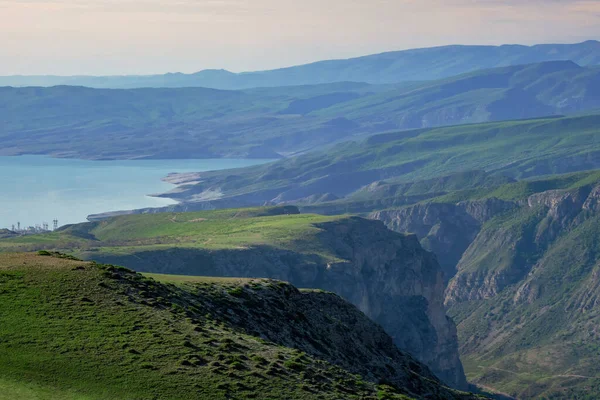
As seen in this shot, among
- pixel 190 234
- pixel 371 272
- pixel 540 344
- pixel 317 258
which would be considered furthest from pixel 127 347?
pixel 540 344

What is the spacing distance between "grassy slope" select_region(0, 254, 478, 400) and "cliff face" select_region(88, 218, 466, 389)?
69.7m

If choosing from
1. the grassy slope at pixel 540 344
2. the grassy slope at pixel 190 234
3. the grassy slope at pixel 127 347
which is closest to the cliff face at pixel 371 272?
the grassy slope at pixel 190 234

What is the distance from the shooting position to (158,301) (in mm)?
43156

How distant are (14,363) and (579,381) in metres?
124

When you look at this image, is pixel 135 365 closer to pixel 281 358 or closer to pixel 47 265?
pixel 281 358

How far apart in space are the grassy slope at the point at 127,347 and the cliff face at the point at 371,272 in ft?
229

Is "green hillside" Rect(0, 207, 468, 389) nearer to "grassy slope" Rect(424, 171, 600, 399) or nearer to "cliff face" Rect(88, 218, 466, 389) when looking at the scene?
"cliff face" Rect(88, 218, 466, 389)

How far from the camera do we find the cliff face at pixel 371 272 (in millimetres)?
120062

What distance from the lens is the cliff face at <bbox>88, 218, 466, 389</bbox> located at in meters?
120

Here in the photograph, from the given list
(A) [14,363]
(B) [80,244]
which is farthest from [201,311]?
(B) [80,244]

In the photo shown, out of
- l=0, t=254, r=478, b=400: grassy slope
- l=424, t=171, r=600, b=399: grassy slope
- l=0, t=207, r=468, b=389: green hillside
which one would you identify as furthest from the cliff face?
l=0, t=254, r=478, b=400: grassy slope

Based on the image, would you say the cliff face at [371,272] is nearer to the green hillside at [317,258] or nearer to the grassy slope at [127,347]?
the green hillside at [317,258]

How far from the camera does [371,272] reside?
13712cm

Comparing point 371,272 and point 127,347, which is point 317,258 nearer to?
point 371,272
